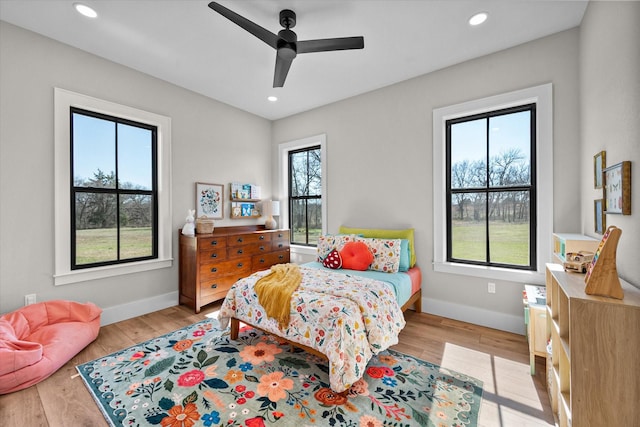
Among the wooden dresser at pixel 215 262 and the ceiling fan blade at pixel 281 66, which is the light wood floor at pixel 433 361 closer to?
the wooden dresser at pixel 215 262

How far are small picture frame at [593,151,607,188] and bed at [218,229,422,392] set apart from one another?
68.7 inches

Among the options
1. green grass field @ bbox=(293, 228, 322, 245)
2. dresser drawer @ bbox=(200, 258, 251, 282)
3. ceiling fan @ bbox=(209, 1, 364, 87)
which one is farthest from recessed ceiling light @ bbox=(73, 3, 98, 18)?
green grass field @ bbox=(293, 228, 322, 245)

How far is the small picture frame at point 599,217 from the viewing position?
1856 mm

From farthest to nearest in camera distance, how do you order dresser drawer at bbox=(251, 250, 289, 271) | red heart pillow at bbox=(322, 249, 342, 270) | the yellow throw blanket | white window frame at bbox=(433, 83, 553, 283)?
dresser drawer at bbox=(251, 250, 289, 271)
red heart pillow at bbox=(322, 249, 342, 270)
white window frame at bbox=(433, 83, 553, 283)
the yellow throw blanket

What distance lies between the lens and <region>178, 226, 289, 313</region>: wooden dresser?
3.42 m

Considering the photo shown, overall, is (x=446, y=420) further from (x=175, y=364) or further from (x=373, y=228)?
(x=373, y=228)

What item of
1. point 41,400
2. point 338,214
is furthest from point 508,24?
point 41,400

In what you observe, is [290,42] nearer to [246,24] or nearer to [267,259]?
[246,24]

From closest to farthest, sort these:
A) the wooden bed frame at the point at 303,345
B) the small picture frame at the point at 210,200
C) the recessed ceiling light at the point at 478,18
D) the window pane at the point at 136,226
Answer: the wooden bed frame at the point at 303,345, the recessed ceiling light at the point at 478,18, the window pane at the point at 136,226, the small picture frame at the point at 210,200

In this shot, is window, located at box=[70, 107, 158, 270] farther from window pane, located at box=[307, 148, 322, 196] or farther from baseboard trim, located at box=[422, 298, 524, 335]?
baseboard trim, located at box=[422, 298, 524, 335]

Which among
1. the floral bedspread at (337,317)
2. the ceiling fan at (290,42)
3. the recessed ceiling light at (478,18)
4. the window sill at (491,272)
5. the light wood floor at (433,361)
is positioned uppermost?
the recessed ceiling light at (478,18)

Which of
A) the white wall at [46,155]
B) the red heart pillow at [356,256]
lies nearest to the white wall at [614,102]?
the red heart pillow at [356,256]

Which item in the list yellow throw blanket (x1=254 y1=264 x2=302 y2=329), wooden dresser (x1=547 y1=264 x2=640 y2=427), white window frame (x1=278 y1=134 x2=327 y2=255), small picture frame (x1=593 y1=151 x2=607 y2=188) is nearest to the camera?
wooden dresser (x1=547 y1=264 x2=640 y2=427)

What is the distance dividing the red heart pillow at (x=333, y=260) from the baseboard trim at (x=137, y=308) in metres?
2.18
